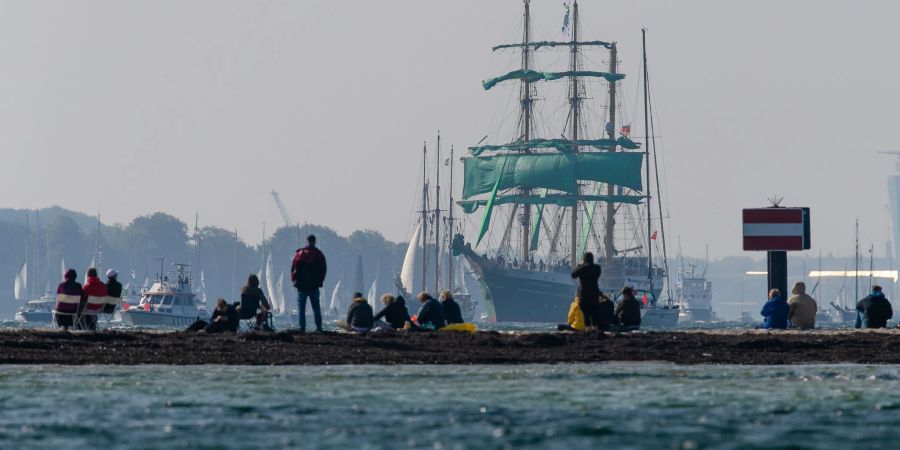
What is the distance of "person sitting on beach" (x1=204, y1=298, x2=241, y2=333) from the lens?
36219 millimetres

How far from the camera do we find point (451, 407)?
70.3ft

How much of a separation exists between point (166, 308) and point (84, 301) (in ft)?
279

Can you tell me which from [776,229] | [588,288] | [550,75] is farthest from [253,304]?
[550,75]

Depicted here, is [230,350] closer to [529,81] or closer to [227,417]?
[227,417]

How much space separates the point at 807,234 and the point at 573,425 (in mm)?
22660

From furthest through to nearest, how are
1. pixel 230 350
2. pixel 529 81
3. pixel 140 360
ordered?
1. pixel 529 81
2. pixel 230 350
3. pixel 140 360

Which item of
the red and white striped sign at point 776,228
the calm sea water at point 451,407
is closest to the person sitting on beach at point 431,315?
the red and white striped sign at point 776,228

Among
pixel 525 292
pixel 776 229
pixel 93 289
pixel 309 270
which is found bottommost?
pixel 93 289

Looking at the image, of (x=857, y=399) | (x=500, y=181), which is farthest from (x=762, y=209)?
(x=500, y=181)

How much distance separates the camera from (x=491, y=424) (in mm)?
19547

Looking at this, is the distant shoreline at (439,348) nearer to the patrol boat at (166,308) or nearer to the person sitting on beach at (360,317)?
the person sitting on beach at (360,317)

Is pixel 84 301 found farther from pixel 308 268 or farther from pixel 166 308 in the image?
pixel 166 308

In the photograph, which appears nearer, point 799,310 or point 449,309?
point 449,309

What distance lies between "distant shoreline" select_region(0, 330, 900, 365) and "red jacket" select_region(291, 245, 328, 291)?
926 mm
